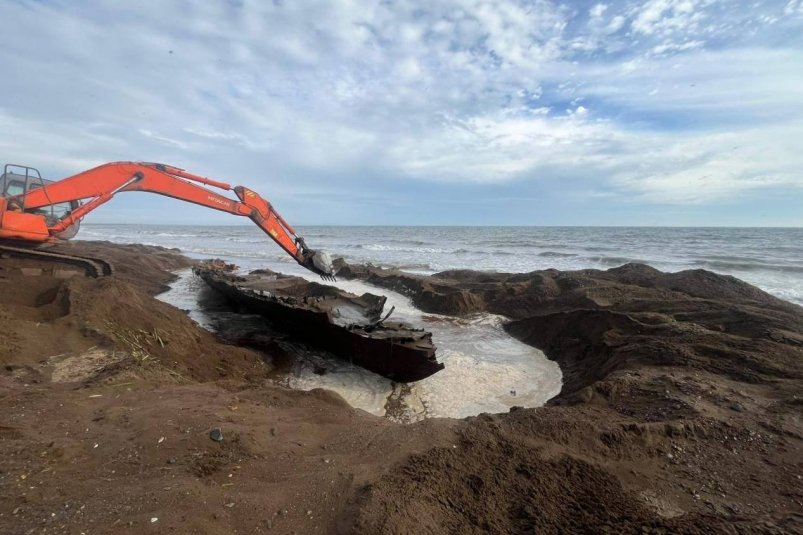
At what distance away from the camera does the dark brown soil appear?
114 inches

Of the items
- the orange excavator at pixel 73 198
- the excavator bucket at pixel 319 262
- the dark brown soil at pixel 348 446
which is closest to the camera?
the dark brown soil at pixel 348 446

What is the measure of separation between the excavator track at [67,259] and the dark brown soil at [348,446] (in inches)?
81.2

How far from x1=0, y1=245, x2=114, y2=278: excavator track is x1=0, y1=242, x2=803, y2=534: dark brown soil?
2062 mm

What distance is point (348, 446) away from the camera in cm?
415

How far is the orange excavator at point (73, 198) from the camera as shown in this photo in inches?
344

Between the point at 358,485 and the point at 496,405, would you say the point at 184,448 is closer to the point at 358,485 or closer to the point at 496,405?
the point at 358,485

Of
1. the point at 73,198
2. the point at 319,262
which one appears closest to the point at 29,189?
the point at 73,198

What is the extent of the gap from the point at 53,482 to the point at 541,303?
1365 centimetres

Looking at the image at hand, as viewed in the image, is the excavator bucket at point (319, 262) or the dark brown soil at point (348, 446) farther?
the excavator bucket at point (319, 262)

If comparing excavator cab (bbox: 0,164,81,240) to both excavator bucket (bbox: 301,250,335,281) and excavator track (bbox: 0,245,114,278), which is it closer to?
excavator track (bbox: 0,245,114,278)

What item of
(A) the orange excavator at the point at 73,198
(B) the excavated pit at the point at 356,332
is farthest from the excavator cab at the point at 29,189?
(B) the excavated pit at the point at 356,332

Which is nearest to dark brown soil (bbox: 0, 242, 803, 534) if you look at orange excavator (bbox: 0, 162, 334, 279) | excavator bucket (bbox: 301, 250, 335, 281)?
orange excavator (bbox: 0, 162, 334, 279)

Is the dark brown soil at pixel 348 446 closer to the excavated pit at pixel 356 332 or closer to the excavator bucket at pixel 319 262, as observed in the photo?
the excavated pit at pixel 356 332

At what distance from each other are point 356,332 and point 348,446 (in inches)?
159
